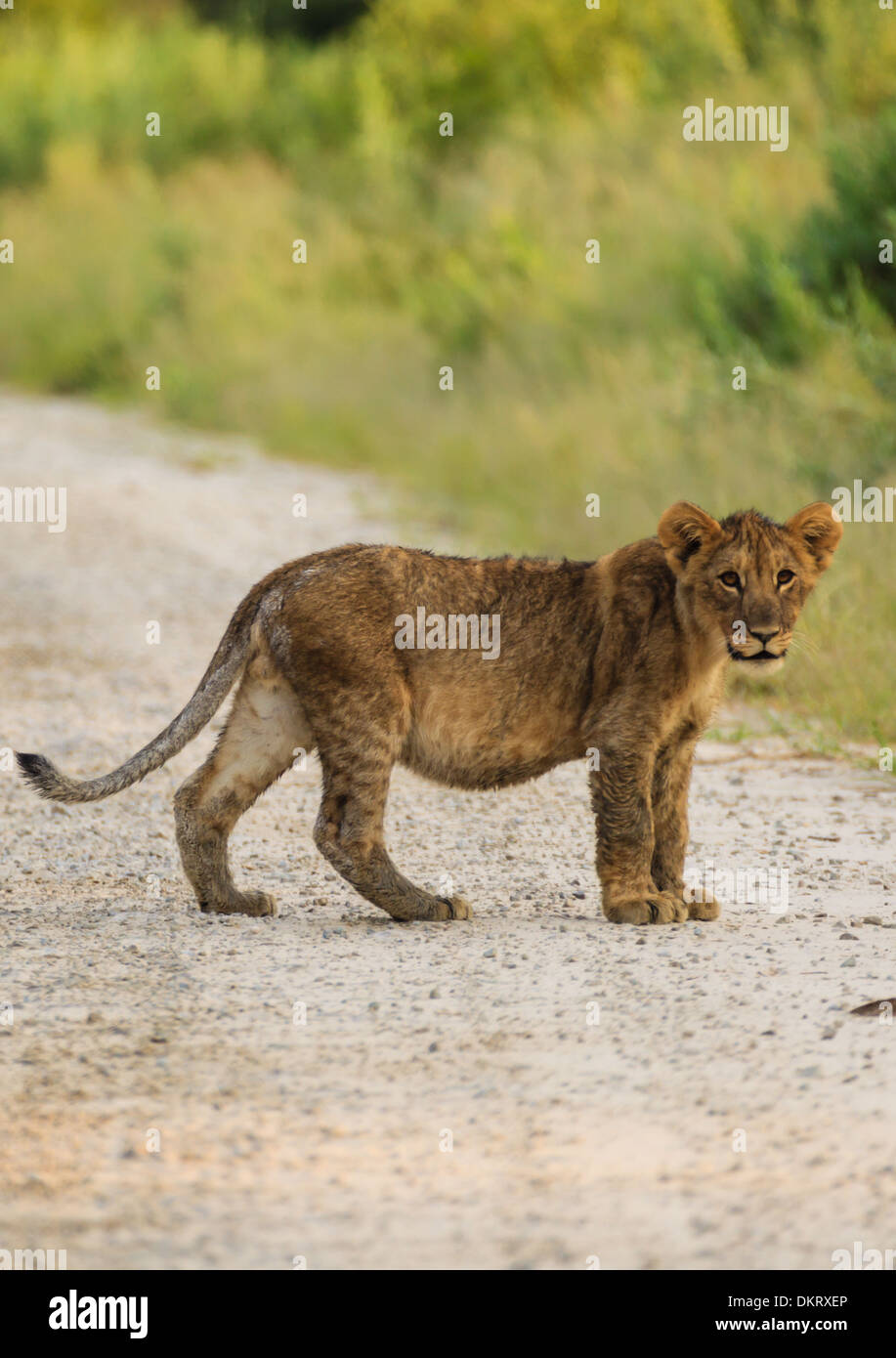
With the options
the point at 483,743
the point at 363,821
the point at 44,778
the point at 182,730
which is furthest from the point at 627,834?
the point at 44,778

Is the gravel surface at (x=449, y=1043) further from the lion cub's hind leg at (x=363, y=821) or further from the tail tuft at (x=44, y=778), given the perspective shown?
the tail tuft at (x=44, y=778)

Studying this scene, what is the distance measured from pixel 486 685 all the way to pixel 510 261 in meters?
12.4

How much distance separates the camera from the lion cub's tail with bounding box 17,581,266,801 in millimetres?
5477

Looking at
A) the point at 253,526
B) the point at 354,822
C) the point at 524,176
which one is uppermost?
the point at 524,176

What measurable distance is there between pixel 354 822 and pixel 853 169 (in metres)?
9.19

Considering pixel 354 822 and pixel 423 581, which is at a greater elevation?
pixel 423 581

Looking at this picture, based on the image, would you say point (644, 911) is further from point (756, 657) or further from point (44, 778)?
point (44, 778)

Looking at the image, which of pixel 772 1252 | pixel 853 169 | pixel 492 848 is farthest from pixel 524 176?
pixel 772 1252

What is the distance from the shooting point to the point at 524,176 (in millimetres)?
19328

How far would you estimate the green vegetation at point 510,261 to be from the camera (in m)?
11.3

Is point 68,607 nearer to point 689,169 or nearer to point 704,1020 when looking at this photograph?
point 704,1020

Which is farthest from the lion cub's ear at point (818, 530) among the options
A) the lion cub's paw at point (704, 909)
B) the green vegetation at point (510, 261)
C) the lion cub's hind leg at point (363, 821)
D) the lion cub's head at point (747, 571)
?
the green vegetation at point (510, 261)

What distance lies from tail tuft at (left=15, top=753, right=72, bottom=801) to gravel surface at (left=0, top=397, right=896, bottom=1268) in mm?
370

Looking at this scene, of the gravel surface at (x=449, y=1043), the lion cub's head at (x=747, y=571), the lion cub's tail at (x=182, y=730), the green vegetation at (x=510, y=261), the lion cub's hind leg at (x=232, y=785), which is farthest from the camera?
the green vegetation at (x=510, y=261)
